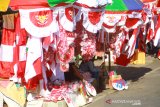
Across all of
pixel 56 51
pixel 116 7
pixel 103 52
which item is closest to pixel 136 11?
pixel 116 7

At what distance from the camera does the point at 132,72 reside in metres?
19.9

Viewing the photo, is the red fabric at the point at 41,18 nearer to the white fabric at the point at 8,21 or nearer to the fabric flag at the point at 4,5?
the fabric flag at the point at 4,5

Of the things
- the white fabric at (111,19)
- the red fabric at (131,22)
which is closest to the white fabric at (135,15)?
the red fabric at (131,22)

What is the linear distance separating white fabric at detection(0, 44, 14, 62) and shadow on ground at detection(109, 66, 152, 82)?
23.8 feet

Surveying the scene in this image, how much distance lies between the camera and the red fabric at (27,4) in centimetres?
1061

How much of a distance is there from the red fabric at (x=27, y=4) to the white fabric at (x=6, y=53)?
4.25ft

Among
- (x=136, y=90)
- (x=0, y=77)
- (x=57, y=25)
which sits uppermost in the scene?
(x=57, y=25)

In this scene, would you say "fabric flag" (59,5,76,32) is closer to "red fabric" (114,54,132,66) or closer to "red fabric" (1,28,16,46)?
"red fabric" (1,28,16,46)

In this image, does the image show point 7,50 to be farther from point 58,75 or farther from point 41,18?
point 58,75

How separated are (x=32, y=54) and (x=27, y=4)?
1.20 meters

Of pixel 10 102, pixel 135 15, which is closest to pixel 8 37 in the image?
pixel 10 102

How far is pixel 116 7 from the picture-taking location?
1391 cm

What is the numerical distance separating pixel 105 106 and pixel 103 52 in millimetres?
3143

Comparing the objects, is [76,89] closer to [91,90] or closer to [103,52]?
[91,90]
